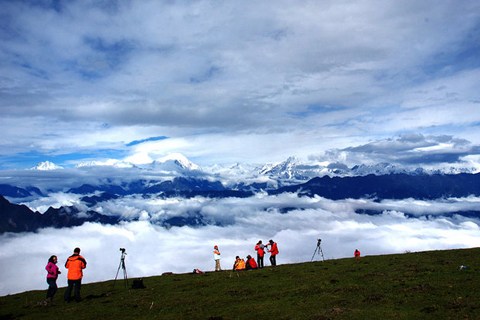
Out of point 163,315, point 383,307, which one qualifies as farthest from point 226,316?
point 383,307

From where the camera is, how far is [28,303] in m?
32.4

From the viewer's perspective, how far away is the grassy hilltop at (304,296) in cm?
2037

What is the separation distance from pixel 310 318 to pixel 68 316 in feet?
55.5

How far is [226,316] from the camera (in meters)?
22.1

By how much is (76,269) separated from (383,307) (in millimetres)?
22325

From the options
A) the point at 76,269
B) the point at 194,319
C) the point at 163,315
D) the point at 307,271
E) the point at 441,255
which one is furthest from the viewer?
the point at 441,255

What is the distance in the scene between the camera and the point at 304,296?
1001 inches

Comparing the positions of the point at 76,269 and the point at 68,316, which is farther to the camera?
the point at 76,269

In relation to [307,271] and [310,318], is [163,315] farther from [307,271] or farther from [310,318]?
[307,271]

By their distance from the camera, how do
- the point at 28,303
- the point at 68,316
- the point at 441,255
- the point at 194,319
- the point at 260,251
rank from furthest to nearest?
1. the point at 260,251
2. the point at 441,255
3. the point at 28,303
4. the point at 68,316
5. the point at 194,319

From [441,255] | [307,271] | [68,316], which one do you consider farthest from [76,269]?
[441,255]

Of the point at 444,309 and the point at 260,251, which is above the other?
the point at 260,251

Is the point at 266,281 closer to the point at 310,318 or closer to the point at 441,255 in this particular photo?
the point at 310,318

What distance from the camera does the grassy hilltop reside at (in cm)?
2037
